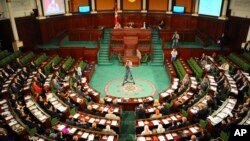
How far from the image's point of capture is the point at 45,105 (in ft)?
36.9

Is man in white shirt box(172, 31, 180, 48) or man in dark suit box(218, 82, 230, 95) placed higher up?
man in white shirt box(172, 31, 180, 48)

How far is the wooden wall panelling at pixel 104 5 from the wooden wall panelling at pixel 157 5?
3525 millimetres

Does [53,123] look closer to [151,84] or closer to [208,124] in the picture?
[208,124]

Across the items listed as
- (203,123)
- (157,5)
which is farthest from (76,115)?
(157,5)

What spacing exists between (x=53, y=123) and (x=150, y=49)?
11.4 metres

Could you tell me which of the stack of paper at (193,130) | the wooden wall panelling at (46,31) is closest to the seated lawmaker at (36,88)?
the stack of paper at (193,130)

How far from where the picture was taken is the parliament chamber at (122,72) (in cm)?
1004

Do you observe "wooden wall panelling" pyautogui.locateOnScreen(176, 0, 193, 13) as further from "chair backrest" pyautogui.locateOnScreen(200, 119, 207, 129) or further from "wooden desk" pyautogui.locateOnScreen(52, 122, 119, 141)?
"wooden desk" pyautogui.locateOnScreen(52, 122, 119, 141)

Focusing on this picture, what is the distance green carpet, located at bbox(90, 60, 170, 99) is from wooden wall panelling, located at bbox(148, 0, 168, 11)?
7.20 meters

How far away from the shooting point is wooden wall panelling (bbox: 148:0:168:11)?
2323 centimetres

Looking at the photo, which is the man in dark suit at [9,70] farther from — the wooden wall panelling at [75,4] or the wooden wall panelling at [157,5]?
the wooden wall panelling at [157,5]

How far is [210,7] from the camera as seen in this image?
2038 centimetres

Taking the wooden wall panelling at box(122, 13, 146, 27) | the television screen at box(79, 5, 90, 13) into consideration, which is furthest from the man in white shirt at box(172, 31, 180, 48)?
the television screen at box(79, 5, 90, 13)

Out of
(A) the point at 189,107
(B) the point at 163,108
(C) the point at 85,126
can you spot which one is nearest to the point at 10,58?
(C) the point at 85,126
